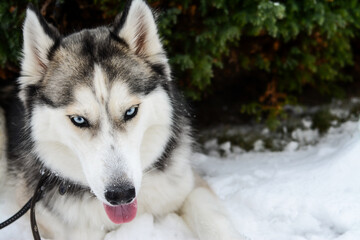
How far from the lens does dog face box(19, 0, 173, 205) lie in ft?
7.52

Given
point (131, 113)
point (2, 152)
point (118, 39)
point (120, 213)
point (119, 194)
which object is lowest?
point (2, 152)

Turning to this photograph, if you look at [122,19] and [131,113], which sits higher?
[122,19]

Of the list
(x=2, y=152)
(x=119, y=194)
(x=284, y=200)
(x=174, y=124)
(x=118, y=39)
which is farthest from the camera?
(x=2, y=152)

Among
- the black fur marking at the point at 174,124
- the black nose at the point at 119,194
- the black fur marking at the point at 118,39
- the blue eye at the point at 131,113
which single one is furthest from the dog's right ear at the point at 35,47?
the black nose at the point at 119,194

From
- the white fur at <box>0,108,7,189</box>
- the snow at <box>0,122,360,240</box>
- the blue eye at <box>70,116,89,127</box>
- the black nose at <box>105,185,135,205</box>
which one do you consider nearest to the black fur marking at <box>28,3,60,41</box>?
the blue eye at <box>70,116,89,127</box>

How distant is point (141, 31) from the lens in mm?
2654

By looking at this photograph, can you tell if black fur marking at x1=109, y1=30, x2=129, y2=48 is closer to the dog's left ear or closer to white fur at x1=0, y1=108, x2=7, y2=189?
the dog's left ear

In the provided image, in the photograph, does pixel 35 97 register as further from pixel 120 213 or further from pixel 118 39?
pixel 120 213

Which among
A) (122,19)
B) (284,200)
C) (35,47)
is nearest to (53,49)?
(35,47)

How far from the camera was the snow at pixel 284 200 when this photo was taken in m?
2.82

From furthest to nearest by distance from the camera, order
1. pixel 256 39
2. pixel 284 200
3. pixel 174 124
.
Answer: pixel 256 39, pixel 284 200, pixel 174 124

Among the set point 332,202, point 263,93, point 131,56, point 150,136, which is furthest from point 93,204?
point 263,93

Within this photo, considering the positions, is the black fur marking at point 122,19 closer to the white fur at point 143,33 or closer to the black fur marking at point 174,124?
the white fur at point 143,33

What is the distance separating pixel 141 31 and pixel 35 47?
0.70 m
